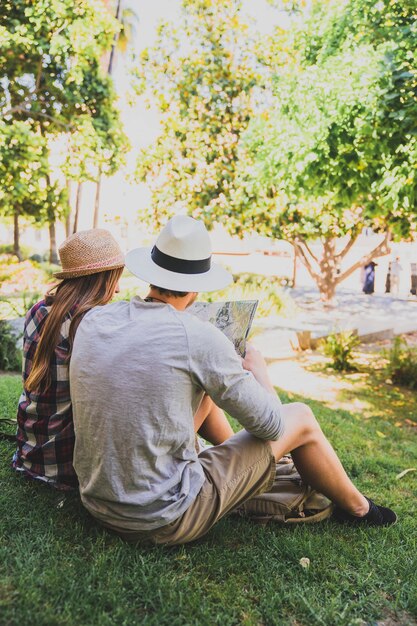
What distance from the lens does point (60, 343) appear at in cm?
233

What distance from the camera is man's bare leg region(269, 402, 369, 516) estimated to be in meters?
2.36

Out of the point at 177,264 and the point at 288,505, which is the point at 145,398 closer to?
the point at 177,264

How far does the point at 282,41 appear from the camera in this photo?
11.1m

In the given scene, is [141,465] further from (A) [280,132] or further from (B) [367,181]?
(A) [280,132]

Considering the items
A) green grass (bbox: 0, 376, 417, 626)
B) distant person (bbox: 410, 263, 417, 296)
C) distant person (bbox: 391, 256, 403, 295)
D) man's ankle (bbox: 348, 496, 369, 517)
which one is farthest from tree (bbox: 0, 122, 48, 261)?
distant person (bbox: 410, 263, 417, 296)

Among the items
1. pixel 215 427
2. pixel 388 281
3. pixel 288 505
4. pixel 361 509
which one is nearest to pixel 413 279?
pixel 388 281

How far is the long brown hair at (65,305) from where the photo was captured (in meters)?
2.33

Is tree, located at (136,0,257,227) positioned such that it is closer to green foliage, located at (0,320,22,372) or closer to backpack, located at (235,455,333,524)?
green foliage, located at (0,320,22,372)

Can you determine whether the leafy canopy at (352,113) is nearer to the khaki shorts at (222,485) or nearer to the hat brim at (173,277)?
the hat brim at (173,277)

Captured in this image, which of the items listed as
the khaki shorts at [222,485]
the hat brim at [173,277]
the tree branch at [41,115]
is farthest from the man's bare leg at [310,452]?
the tree branch at [41,115]

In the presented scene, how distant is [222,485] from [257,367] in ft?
2.11

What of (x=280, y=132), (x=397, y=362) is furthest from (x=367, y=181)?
(x=397, y=362)

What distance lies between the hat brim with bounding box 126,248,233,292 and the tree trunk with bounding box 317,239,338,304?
11.8 meters

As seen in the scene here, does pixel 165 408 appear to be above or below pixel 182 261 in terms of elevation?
below
